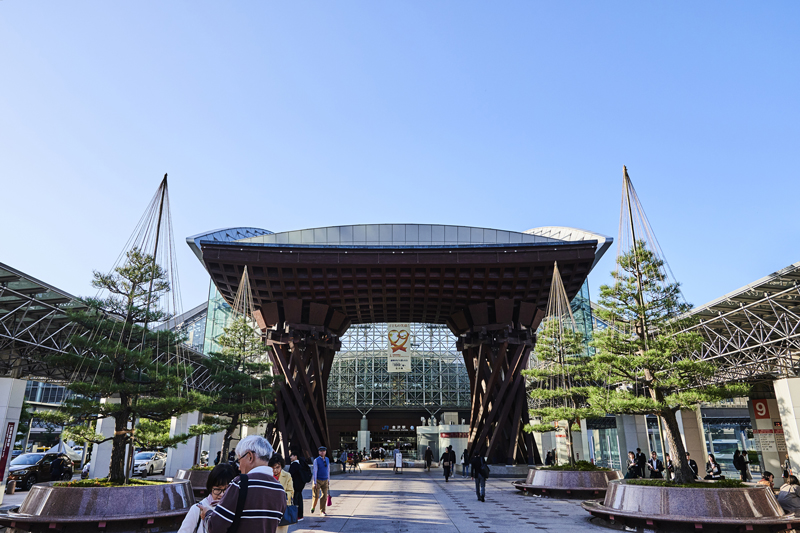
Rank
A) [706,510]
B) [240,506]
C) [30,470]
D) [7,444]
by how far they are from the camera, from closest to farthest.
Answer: [240,506]
[706,510]
[7,444]
[30,470]

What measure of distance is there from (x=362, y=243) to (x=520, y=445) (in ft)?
46.1

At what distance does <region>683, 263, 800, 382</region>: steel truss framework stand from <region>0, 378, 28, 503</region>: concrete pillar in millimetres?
22528

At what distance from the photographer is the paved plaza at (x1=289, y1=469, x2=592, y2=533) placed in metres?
10.3

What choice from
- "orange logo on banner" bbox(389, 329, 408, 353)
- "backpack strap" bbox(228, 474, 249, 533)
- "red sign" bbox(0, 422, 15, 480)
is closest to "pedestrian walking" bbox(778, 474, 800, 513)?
"backpack strap" bbox(228, 474, 249, 533)

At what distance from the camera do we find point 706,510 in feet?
Answer: 30.7

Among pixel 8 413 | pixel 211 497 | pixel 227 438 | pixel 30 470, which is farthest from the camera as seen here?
pixel 227 438

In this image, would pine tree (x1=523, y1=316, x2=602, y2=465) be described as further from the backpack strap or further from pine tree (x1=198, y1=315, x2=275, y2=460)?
the backpack strap

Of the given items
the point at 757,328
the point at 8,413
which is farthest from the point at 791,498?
the point at 8,413

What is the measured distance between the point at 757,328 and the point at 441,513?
1489cm

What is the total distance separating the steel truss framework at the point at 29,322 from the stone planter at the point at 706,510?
11.6 meters

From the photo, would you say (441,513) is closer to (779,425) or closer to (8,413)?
(8,413)

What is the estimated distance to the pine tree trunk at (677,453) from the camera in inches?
436

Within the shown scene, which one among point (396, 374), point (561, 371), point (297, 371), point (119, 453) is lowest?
point (119, 453)

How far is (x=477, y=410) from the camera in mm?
29344
